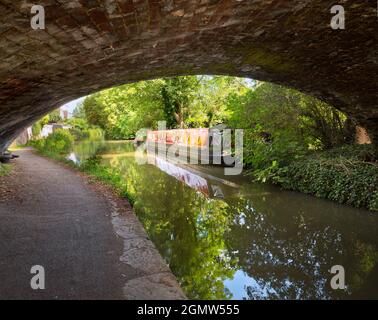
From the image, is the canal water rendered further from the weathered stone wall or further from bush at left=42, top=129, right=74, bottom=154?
bush at left=42, top=129, right=74, bottom=154

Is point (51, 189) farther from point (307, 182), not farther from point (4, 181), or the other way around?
point (307, 182)

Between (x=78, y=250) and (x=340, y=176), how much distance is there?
7140 mm

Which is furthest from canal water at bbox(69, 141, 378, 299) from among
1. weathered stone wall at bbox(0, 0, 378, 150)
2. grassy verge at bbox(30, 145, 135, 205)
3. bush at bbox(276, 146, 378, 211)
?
weathered stone wall at bbox(0, 0, 378, 150)

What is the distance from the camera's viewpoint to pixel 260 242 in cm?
636

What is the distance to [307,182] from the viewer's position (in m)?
9.94

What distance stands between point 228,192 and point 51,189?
17.6 ft

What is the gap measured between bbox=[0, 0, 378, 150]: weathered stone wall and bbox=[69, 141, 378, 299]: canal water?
9.71ft

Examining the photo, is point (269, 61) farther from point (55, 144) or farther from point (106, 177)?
point (55, 144)

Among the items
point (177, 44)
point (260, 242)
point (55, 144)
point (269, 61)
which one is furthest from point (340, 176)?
point (55, 144)

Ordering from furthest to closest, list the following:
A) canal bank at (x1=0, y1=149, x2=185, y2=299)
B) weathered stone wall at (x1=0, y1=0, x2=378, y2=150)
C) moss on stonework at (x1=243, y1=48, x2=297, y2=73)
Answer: moss on stonework at (x1=243, y1=48, x2=297, y2=73), canal bank at (x1=0, y1=149, x2=185, y2=299), weathered stone wall at (x1=0, y1=0, x2=378, y2=150)

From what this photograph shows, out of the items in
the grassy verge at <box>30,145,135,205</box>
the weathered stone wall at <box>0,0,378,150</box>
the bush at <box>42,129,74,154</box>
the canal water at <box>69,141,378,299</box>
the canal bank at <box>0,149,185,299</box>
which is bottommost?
the canal water at <box>69,141,378,299</box>

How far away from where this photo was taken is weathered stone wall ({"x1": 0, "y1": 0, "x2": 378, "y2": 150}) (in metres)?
2.98

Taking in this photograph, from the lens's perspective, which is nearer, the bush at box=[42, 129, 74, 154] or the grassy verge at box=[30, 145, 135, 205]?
the grassy verge at box=[30, 145, 135, 205]
